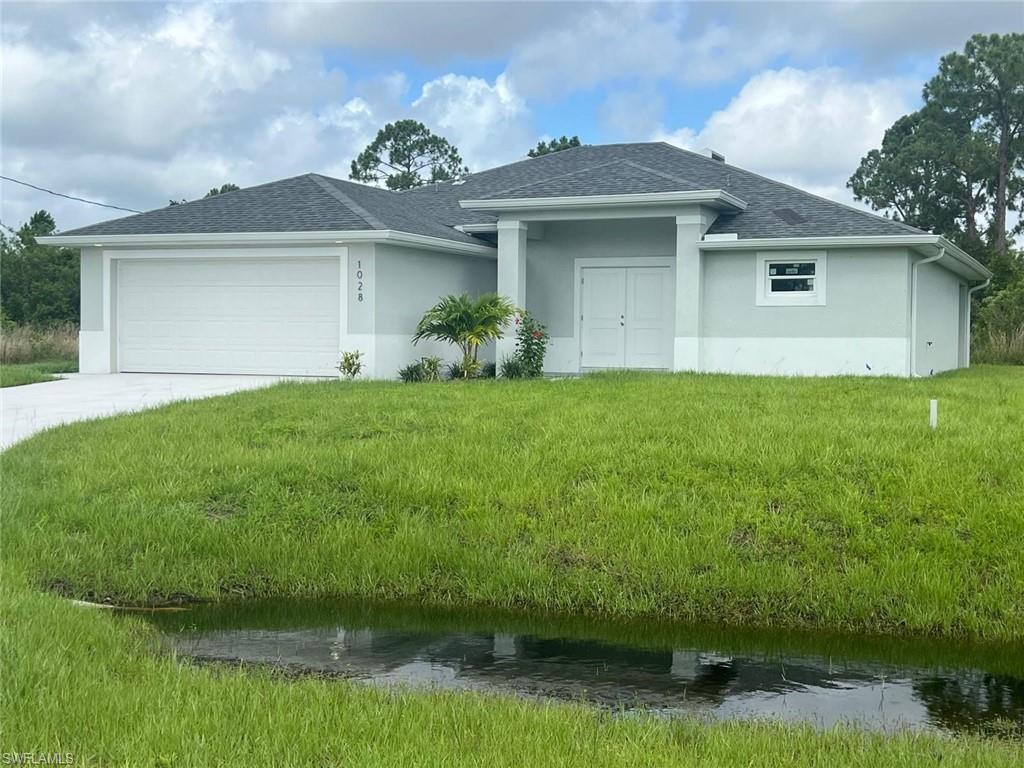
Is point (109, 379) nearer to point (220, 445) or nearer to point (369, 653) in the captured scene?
point (220, 445)

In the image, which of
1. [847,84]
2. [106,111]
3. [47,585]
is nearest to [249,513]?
[47,585]

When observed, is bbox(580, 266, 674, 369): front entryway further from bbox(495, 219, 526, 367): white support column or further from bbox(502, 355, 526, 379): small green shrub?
bbox(502, 355, 526, 379): small green shrub

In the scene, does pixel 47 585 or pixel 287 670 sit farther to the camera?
pixel 47 585

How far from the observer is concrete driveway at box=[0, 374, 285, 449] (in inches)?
558

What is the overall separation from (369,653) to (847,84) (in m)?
19.6

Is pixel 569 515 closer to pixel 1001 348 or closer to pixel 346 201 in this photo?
pixel 346 201

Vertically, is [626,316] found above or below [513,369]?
above

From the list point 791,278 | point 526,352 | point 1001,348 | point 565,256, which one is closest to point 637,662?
point 526,352

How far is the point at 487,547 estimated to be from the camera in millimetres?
9172

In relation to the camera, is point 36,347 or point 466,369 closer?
point 466,369

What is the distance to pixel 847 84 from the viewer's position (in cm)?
2328

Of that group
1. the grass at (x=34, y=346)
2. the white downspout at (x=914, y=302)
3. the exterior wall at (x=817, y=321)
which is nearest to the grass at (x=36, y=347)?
the grass at (x=34, y=346)

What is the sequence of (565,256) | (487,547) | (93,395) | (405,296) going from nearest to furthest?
(487,547) → (93,395) → (405,296) → (565,256)

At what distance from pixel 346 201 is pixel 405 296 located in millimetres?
2364
